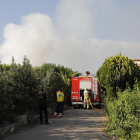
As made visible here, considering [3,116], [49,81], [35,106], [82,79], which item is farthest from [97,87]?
[3,116]

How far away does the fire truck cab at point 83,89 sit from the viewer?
17375 mm

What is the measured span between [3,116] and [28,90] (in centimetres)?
219

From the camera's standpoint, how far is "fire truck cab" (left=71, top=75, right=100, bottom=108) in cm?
1738

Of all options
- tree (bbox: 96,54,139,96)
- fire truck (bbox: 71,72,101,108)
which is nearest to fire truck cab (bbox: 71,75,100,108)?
fire truck (bbox: 71,72,101,108)

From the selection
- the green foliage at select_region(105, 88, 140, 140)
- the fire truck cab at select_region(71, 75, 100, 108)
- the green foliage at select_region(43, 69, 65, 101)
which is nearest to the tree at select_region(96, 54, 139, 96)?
the fire truck cab at select_region(71, 75, 100, 108)

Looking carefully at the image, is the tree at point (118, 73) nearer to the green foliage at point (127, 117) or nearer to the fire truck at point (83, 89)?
the fire truck at point (83, 89)

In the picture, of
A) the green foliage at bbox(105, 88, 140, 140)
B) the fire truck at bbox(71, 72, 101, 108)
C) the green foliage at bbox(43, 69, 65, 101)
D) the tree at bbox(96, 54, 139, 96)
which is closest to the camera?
the green foliage at bbox(105, 88, 140, 140)

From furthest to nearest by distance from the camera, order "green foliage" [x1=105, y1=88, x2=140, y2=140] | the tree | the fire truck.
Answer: the fire truck → the tree → "green foliage" [x1=105, y1=88, x2=140, y2=140]

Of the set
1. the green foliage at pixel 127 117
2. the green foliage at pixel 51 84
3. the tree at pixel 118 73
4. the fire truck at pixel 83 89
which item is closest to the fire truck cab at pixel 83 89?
the fire truck at pixel 83 89

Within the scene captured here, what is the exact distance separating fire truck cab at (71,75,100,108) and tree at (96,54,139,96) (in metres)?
4.86

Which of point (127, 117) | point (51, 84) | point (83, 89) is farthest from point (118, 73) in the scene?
point (51, 84)

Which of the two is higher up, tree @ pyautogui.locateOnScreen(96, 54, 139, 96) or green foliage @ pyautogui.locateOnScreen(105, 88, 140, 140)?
tree @ pyautogui.locateOnScreen(96, 54, 139, 96)

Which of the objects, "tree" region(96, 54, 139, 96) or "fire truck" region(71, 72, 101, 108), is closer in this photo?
"tree" region(96, 54, 139, 96)

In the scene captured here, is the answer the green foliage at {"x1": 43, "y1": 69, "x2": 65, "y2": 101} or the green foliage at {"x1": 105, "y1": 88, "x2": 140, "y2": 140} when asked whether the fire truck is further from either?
the green foliage at {"x1": 105, "y1": 88, "x2": 140, "y2": 140}
